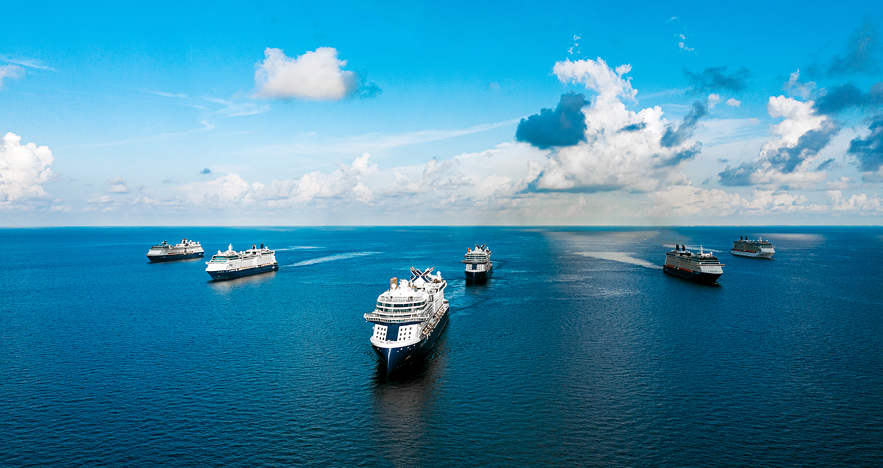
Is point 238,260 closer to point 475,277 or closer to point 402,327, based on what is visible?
point 475,277

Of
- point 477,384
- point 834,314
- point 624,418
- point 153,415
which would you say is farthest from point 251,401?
point 834,314

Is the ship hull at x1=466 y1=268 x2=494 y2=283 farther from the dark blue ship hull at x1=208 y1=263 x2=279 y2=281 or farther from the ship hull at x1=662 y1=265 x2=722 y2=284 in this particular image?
the dark blue ship hull at x1=208 y1=263 x2=279 y2=281

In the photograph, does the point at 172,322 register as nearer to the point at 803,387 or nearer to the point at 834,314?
the point at 803,387

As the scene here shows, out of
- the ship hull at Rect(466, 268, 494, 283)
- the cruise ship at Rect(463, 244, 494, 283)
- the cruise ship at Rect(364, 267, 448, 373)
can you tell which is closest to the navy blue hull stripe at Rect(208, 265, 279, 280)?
the cruise ship at Rect(463, 244, 494, 283)

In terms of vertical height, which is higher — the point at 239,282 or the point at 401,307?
the point at 401,307

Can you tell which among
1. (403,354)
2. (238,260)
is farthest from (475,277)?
(238,260)

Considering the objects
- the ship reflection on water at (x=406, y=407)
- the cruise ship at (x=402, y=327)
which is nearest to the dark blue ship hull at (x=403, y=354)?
the cruise ship at (x=402, y=327)
